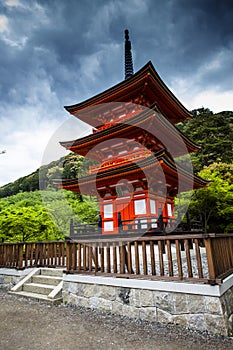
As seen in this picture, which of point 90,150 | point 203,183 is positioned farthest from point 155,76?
point 203,183

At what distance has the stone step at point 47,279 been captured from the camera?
622 cm

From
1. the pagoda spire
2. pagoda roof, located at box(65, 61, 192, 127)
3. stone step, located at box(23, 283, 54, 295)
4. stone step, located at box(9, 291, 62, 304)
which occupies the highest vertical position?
the pagoda spire

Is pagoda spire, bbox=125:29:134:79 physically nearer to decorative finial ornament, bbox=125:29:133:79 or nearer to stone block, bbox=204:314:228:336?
decorative finial ornament, bbox=125:29:133:79

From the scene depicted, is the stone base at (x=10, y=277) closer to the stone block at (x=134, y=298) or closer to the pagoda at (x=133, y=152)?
the pagoda at (x=133, y=152)

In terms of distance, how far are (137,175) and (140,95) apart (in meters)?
4.16

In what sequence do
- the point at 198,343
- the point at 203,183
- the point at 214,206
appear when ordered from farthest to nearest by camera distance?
1. the point at 214,206
2. the point at 203,183
3. the point at 198,343

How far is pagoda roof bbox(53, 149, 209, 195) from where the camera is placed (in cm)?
884

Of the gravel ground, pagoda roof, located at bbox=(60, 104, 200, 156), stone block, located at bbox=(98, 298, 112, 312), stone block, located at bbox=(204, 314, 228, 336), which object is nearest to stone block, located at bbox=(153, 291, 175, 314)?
the gravel ground

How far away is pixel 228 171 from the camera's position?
79.0ft

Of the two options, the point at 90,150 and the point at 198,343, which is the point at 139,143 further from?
the point at 198,343

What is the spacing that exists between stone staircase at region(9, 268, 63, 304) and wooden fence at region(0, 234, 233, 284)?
12.8 inches

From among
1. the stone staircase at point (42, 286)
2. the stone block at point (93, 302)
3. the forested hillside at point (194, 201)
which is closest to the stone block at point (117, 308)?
the stone block at point (93, 302)

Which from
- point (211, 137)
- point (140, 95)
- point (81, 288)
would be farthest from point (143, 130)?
point (211, 137)

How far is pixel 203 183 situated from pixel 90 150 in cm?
655
